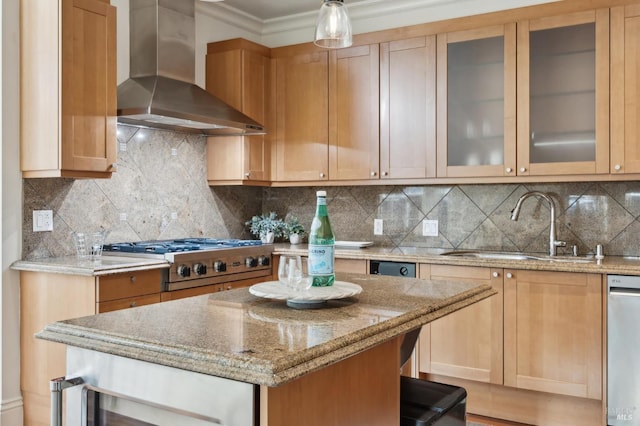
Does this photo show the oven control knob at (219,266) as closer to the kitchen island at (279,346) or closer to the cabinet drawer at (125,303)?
the cabinet drawer at (125,303)

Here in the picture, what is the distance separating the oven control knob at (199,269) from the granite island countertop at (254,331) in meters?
1.51

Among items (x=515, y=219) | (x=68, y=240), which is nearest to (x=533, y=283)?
(x=515, y=219)

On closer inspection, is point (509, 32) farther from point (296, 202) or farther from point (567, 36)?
point (296, 202)

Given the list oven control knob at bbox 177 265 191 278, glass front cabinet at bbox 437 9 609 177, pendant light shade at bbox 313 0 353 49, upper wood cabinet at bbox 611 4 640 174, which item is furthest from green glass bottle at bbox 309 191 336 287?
upper wood cabinet at bbox 611 4 640 174

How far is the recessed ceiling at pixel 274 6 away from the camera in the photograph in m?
4.50

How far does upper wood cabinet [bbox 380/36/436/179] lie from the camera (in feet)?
13.0

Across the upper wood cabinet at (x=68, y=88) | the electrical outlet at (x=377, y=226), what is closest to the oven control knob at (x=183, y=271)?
the upper wood cabinet at (x=68, y=88)

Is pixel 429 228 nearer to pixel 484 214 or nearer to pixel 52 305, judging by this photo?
pixel 484 214

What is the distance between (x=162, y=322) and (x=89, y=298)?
5.03ft

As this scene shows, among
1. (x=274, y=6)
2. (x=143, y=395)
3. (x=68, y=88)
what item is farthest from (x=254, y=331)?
(x=274, y=6)

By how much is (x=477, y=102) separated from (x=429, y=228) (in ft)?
3.27

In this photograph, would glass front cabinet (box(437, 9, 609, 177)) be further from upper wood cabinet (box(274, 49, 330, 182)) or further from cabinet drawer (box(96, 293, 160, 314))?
cabinet drawer (box(96, 293, 160, 314))

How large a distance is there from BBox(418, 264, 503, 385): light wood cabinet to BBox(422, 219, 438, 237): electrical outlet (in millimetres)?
700

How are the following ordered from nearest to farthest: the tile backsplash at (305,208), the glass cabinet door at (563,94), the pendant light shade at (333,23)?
1. the pendant light shade at (333,23)
2. the glass cabinet door at (563,94)
3. the tile backsplash at (305,208)
